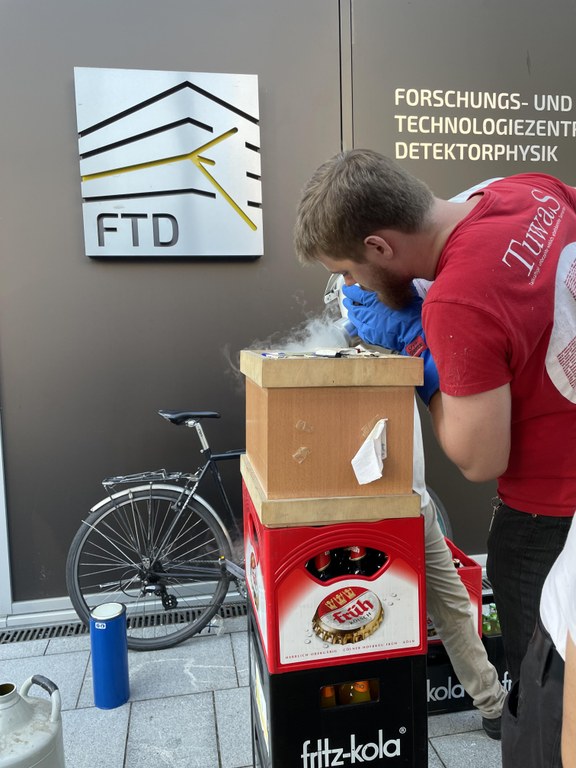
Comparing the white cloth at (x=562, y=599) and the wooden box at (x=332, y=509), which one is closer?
the white cloth at (x=562, y=599)

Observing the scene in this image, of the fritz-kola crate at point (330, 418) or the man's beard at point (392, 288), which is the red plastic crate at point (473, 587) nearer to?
the fritz-kola crate at point (330, 418)

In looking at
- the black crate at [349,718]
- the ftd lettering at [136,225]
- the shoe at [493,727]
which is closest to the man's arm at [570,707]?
the black crate at [349,718]

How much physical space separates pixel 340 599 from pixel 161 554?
6.56ft

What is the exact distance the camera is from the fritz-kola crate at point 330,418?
1.31 meters

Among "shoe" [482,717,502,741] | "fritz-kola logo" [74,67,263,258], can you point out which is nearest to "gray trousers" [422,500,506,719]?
"shoe" [482,717,502,741]

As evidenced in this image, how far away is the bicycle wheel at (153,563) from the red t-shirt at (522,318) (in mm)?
2151

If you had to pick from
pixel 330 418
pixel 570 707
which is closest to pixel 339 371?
pixel 330 418

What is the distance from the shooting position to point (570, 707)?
708 millimetres

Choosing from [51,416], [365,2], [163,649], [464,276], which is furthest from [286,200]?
[163,649]

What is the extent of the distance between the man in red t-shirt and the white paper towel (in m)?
0.15

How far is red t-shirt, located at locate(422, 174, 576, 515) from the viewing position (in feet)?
3.75

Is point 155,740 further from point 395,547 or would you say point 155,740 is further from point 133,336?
point 133,336

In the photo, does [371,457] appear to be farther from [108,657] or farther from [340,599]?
[108,657]

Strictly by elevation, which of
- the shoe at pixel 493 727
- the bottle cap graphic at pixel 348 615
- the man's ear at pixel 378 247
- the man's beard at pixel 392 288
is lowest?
the shoe at pixel 493 727
